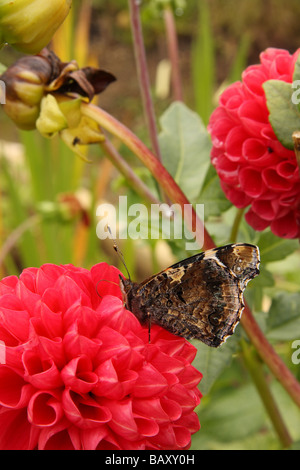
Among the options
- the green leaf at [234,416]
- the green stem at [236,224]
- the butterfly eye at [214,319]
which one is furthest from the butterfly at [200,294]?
the green leaf at [234,416]

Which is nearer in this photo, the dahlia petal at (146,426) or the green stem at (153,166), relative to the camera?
the dahlia petal at (146,426)

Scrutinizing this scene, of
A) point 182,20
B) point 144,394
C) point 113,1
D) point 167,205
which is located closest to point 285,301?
point 167,205

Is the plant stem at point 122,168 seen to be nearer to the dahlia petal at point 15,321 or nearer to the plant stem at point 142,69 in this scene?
the plant stem at point 142,69

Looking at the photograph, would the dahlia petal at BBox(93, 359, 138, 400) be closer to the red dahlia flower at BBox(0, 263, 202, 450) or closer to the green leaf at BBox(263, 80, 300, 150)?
the red dahlia flower at BBox(0, 263, 202, 450)

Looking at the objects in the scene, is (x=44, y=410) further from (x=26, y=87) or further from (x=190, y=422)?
(x=26, y=87)

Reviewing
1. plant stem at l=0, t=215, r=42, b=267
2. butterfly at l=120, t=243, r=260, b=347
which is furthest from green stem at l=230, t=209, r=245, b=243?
plant stem at l=0, t=215, r=42, b=267
